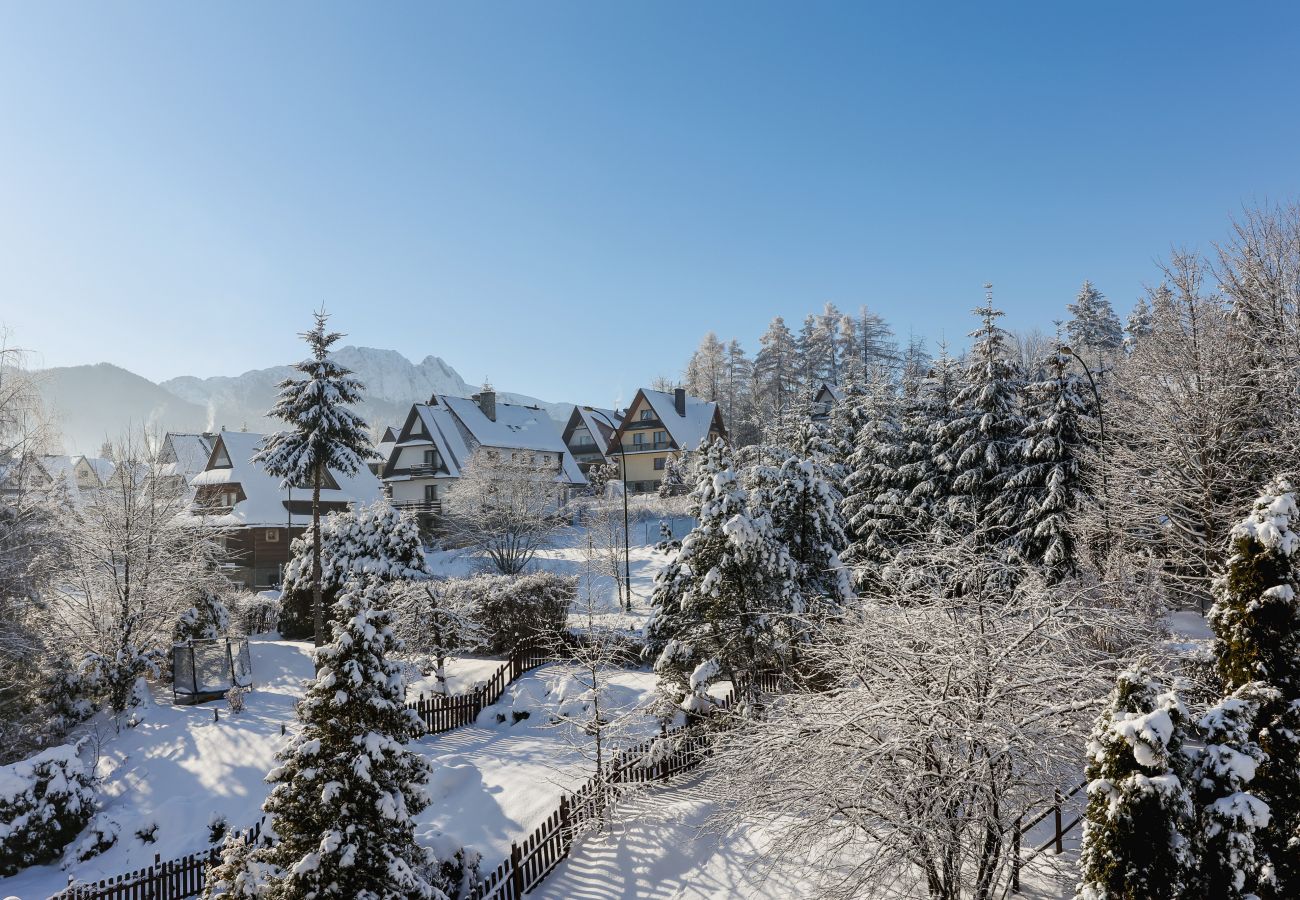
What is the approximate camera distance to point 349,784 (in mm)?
9250

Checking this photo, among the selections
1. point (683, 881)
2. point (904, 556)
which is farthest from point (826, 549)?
point (683, 881)

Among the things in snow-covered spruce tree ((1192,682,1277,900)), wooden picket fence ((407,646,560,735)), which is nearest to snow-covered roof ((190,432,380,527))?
wooden picket fence ((407,646,560,735))

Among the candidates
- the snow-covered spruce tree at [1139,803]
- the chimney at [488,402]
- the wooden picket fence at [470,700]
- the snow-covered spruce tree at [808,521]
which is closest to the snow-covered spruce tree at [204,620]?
the wooden picket fence at [470,700]

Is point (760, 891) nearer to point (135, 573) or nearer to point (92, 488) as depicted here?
point (135, 573)

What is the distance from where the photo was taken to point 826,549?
1817 centimetres

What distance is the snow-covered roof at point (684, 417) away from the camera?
5616 centimetres

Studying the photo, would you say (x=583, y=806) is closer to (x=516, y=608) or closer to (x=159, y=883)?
(x=159, y=883)

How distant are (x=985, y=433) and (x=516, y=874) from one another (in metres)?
23.8

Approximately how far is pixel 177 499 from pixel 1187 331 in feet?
115

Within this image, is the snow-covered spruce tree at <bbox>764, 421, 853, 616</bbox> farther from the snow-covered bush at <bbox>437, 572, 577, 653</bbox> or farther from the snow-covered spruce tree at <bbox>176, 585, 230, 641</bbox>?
the snow-covered spruce tree at <bbox>176, 585, 230, 641</bbox>

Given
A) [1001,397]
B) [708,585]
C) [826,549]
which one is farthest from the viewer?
[1001,397]

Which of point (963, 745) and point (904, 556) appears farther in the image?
point (904, 556)

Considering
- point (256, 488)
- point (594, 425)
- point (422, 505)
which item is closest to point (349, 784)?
point (256, 488)

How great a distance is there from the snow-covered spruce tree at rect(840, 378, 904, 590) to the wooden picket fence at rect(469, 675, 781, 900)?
14.4m
